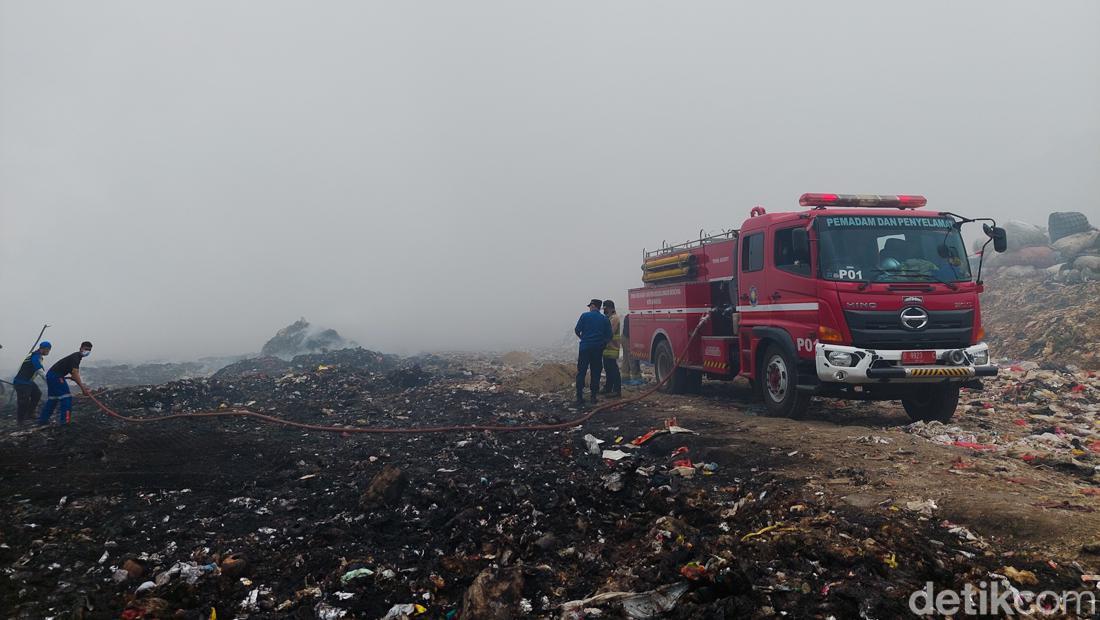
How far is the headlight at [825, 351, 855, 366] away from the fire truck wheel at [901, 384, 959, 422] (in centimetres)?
129

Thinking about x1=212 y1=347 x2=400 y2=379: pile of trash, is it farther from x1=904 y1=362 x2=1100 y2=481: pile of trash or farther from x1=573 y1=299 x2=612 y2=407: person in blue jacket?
x1=904 y1=362 x2=1100 y2=481: pile of trash

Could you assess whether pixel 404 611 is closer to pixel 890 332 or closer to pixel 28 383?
pixel 890 332

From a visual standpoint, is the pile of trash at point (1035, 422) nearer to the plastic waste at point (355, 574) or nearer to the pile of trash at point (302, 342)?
the plastic waste at point (355, 574)

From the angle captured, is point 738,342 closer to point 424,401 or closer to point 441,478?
point 441,478

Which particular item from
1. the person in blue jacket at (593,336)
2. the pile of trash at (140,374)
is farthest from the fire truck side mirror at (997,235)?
the pile of trash at (140,374)

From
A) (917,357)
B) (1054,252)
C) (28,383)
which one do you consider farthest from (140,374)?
(1054,252)

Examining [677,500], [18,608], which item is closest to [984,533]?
[677,500]

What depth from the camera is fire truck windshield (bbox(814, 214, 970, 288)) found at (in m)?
7.47

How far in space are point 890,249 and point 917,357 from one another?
1424 mm

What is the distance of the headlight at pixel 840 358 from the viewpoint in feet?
23.7

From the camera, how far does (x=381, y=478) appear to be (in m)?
5.66

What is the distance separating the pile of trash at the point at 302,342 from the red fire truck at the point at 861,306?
20.0 m

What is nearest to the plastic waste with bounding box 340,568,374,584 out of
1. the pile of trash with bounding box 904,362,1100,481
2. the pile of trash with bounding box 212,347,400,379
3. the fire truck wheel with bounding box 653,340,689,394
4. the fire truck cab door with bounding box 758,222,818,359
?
the fire truck cab door with bounding box 758,222,818,359

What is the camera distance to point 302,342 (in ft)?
81.8
